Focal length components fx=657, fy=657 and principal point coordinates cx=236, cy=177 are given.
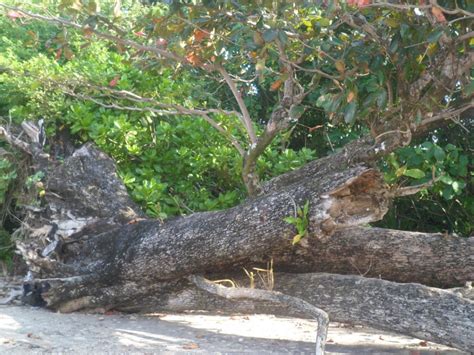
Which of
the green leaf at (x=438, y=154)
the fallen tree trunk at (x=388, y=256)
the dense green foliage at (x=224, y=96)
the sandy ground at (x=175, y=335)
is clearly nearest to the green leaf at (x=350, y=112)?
the dense green foliage at (x=224, y=96)

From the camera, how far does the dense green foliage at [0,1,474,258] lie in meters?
5.06

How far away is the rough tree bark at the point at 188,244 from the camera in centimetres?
482

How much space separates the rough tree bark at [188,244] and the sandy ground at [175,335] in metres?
0.27

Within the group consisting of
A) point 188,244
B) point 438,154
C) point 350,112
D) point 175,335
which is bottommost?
point 175,335

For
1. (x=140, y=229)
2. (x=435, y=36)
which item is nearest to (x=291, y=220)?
(x=435, y=36)

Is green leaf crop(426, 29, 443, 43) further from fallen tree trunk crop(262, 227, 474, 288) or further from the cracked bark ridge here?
fallen tree trunk crop(262, 227, 474, 288)

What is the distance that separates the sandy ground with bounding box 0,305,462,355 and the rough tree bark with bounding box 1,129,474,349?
27cm

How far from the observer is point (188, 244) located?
5598 mm

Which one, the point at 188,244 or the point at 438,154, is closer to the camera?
the point at 188,244

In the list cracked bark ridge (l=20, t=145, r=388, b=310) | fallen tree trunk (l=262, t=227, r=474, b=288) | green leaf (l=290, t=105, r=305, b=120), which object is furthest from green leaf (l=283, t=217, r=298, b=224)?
green leaf (l=290, t=105, r=305, b=120)

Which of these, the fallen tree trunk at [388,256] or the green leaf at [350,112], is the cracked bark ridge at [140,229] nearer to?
the fallen tree trunk at [388,256]

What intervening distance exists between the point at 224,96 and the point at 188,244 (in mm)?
4377

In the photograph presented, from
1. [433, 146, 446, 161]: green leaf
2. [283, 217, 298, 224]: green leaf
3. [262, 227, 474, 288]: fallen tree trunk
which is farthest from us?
[433, 146, 446, 161]: green leaf

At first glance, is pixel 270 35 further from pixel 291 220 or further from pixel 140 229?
pixel 140 229
